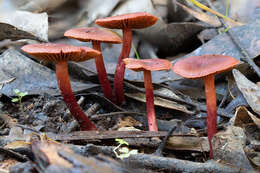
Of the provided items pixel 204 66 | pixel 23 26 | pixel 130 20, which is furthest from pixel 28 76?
pixel 204 66

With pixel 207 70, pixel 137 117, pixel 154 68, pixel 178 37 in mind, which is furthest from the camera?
pixel 178 37

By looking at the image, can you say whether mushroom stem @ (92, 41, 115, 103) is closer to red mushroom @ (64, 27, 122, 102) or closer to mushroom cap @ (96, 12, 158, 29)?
red mushroom @ (64, 27, 122, 102)

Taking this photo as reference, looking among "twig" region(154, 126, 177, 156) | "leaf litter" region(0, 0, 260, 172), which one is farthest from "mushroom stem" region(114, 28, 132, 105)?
"twig" region(154, 126, 177, 156)

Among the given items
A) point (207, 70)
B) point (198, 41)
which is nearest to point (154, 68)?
point (207, 70)

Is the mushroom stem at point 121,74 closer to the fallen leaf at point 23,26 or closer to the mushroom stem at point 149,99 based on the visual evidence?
the mushroom stem at point 149,99

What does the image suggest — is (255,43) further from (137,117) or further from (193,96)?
(137,117)

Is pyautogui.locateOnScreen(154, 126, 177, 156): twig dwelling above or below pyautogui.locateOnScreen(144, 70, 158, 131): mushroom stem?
below

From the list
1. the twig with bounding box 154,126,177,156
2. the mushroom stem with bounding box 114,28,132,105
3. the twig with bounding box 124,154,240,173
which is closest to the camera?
the twig with bounding box 124,154,240,173

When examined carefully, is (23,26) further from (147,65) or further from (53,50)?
(147,65)
